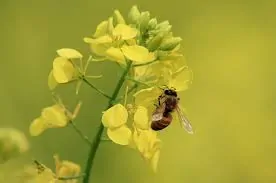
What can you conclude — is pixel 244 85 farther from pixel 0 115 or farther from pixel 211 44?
pixel 0 115

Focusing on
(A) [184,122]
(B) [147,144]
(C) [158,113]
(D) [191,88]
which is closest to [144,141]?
(B) [147,144]

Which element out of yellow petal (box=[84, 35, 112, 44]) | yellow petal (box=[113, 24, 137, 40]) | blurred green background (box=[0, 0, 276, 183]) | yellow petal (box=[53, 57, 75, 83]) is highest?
yellow petal (box=[113, 24, 137, 40])

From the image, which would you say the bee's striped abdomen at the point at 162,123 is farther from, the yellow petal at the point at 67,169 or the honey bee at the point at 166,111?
the yellow petal at the point at 67,169

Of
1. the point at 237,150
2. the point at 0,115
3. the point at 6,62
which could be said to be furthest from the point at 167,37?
the point at 6,62

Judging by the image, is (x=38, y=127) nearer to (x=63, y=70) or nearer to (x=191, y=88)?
(x=63, y=70)

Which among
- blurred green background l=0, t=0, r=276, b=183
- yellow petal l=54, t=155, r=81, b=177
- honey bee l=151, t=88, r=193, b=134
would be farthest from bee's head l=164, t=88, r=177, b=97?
blurred green background l=0, t=0, r=276, b=183

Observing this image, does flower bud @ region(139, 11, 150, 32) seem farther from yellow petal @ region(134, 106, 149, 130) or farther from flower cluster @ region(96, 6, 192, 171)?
yellow petal @ region(134, 106, 149, 130)
